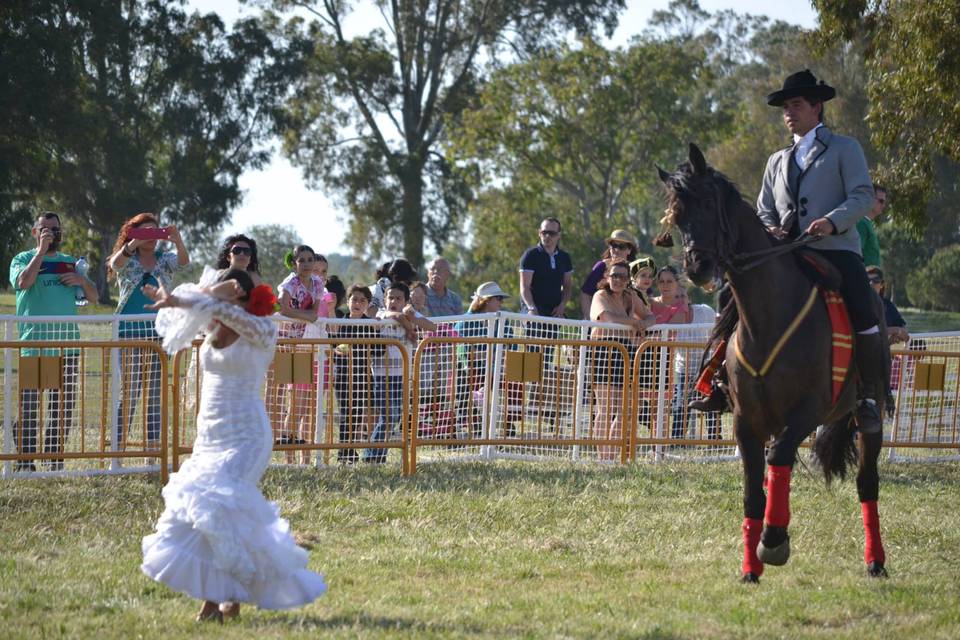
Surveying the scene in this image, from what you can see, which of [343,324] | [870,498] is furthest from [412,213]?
[870,498]

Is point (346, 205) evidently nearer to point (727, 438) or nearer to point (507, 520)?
point (727, 438)

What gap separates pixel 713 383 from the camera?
28.0 ft

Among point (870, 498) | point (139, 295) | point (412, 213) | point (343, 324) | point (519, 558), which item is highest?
point (412, 213)

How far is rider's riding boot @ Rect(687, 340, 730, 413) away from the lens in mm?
8422

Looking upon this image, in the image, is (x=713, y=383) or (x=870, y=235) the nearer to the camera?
(x=713, y=383)

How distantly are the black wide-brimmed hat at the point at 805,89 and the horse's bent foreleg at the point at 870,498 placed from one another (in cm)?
225

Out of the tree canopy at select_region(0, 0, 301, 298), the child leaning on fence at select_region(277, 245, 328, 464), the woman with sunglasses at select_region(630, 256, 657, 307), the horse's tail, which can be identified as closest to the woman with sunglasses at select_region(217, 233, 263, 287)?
the child leaning on fence at select_region(277, 245, 328, 464)

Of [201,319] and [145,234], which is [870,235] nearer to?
[145,234]

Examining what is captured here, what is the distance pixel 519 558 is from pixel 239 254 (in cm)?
392

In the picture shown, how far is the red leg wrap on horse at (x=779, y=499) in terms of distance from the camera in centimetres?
766

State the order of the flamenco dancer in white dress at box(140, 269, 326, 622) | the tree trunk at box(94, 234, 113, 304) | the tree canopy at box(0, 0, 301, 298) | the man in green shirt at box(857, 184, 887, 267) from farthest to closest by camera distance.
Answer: the tree trunk at box(94, 234, 113, 304), the tree canopy at box(0, 0, 301, 298), the man in green shirt at box(857, 184, 887, 267), the flamenco dancer in white dress at box(140, 269, 326, 622)

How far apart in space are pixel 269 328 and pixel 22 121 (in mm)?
32249

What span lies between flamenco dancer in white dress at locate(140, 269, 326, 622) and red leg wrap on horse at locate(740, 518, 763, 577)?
2.78 m

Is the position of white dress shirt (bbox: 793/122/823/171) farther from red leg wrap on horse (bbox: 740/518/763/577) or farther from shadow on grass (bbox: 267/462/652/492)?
shadow on grass (bbox: 267/462/652/492)
